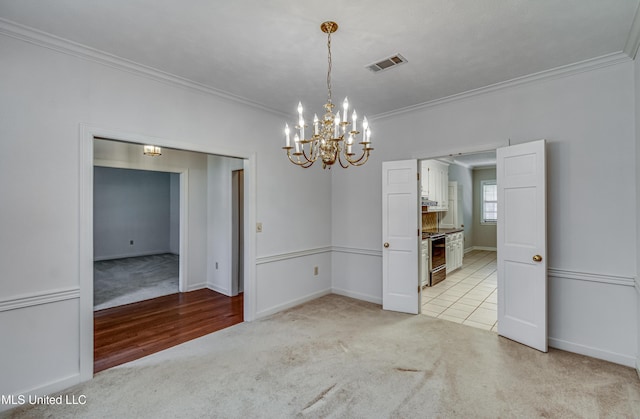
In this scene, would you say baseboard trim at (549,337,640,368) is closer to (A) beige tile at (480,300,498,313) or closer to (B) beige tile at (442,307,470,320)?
(B) beige tile at (442,307,470,320)

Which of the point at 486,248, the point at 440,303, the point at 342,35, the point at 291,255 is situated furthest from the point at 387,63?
the point at 486,248

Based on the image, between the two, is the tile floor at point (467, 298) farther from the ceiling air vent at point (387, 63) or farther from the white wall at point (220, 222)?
the white wall at point (220, 222)

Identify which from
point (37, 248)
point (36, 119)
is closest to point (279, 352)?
point (37, 248)

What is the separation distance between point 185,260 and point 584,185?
5.50 m

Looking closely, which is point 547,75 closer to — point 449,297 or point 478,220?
point 449,297

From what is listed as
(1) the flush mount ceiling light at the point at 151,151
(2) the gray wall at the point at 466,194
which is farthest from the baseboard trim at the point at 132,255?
(2) the gray wall at the point at 466,194

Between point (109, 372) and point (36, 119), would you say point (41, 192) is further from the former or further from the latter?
point (109, 372)

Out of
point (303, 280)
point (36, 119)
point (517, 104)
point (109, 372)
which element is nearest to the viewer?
point (36, 119)

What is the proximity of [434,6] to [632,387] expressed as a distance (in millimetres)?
3255

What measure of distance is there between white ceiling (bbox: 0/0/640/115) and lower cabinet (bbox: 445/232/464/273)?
371 cm

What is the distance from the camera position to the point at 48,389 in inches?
91.0

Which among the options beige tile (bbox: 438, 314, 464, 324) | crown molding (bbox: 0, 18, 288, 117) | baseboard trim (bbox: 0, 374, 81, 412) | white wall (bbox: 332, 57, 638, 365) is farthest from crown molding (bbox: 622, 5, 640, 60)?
baseboard trim (bbox: 0, 374, 81, 412)

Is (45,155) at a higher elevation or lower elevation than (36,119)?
lower

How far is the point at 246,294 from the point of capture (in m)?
3.82
